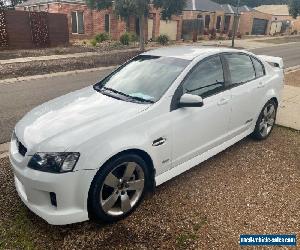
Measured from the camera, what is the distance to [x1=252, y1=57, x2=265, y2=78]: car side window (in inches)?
213

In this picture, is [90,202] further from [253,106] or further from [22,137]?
[253,106]

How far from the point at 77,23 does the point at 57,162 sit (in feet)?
97.1

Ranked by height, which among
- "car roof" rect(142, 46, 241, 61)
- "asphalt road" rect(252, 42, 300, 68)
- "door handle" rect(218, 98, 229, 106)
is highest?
"car roof" rect(142, 46, 241, 61)

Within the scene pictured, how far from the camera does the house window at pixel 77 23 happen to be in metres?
29.7

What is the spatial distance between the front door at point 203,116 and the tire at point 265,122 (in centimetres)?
120

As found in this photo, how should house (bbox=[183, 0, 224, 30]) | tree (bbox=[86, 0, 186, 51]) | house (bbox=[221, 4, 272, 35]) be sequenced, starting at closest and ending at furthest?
tree (bbox=[86, 0, 186, 51])
house (bbox=[183, 0, 224, 30])
house (bbox=[221, 4, 272, 35])

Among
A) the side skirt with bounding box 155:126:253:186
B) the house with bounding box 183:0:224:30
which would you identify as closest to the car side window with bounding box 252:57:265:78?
the side skirt with bounding box 155:126:253:186

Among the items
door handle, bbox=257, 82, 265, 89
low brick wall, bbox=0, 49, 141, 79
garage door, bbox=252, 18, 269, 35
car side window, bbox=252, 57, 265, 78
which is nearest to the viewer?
door handle, bbox=257, 82, 265, 89

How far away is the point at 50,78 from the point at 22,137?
934 centimetres

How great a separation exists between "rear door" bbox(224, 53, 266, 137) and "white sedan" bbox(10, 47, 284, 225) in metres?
0.02

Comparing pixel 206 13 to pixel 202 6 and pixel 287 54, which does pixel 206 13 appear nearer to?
pixel 202 6

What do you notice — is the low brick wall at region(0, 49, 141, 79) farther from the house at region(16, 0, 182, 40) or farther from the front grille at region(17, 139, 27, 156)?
the house at region(16, 0, 182, 40)

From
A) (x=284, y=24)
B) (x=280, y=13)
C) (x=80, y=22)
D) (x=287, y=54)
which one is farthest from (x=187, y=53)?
(x=280, y=13)

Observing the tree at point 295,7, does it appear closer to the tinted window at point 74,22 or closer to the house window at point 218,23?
the house window at point 218,23
